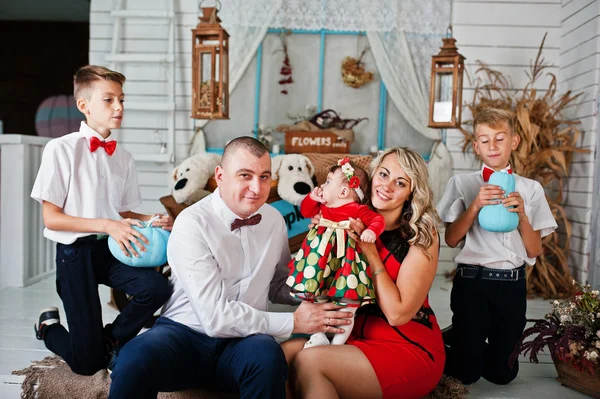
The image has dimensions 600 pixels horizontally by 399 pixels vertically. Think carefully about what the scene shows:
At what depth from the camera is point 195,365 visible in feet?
6.89

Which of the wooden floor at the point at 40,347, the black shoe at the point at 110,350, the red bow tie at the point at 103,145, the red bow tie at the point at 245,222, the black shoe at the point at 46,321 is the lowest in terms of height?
the wooden floor at the point at 40,347

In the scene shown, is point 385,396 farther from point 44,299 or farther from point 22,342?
point 44,299

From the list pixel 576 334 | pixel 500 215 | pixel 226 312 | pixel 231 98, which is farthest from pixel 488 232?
A: pixel 231 98

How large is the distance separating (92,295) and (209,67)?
2457mm

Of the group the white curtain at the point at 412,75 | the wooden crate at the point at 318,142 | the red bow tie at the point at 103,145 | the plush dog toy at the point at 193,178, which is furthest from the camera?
the white curtain at the point at 412,75

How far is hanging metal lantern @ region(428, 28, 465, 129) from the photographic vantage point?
4461 mm

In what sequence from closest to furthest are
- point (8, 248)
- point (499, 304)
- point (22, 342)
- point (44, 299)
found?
1. point (499, 304)
2. point (22, 342)
3. point (44, 299)
4. point (8, 248)

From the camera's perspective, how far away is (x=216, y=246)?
7.06ft

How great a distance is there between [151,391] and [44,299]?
2691mm

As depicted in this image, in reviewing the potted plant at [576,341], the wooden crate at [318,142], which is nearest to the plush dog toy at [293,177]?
the wooden crate at [318,142]

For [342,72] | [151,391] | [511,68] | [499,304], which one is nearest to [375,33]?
[342,72]

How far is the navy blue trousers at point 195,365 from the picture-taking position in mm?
1888

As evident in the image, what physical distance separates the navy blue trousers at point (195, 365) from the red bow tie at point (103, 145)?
87 centimetres

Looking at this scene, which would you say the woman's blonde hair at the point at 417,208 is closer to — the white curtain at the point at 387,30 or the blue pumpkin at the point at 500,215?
the blue pumpkin at the point at 500,215
